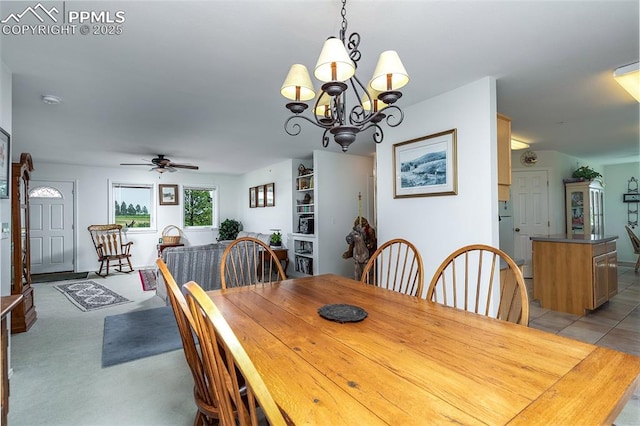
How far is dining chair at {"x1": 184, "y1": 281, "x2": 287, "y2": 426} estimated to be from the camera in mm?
573

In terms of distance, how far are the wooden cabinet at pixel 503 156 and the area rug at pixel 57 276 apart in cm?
702

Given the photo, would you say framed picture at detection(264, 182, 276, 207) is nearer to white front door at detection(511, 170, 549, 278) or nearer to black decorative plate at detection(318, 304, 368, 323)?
white front door at detection(511, 170, 549, 278)

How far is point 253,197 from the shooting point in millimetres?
7605

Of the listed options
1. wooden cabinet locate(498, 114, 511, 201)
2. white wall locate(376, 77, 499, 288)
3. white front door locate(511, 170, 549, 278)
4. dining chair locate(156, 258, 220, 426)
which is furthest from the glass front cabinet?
dining chair locate(156, 258, 220, 426)

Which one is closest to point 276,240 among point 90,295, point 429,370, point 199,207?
point 199,207

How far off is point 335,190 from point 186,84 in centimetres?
330

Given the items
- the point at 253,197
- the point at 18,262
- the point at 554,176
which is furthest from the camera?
the point at 253,197

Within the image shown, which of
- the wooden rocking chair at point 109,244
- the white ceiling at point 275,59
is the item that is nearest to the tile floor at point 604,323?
the white ceiling at point 275,59

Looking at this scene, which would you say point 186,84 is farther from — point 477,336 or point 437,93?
point 477,336

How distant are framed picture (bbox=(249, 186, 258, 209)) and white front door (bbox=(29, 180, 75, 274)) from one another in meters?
3.73

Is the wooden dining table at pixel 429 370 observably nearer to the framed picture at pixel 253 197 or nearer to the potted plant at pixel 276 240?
the potted plant at pixel 276 240

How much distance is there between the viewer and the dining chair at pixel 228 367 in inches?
22.5

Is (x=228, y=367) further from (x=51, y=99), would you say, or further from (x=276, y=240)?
(x=276, y=240)

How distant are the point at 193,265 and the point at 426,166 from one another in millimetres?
2929
